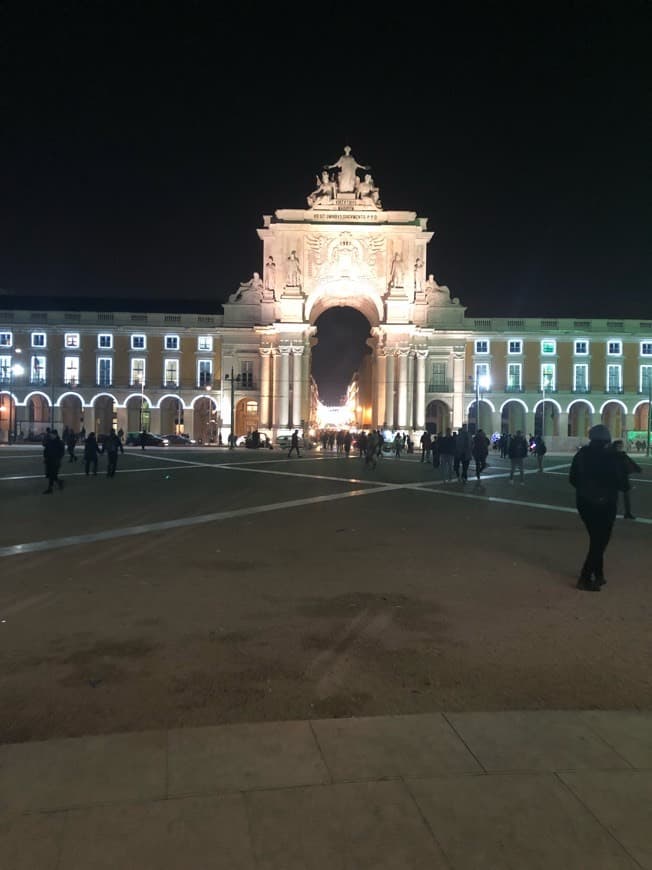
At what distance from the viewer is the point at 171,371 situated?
68875 mm

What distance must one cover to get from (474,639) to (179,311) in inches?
2685

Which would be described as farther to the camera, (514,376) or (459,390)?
(514,376)

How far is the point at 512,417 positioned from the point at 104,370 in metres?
42.8

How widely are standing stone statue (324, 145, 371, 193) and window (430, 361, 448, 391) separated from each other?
1950 centimetres

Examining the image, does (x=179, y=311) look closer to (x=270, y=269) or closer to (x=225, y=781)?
(x=270, y=269)

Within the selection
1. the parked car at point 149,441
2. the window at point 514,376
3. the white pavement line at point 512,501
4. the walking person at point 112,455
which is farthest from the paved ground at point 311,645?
the window at point 514,376

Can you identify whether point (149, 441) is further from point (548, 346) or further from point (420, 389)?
point (548, 346)

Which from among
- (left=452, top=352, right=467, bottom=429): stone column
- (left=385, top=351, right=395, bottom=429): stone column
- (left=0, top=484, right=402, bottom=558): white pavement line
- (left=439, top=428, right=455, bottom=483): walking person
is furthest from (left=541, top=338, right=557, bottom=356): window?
(left=0, top=484, right=402, bottom=558): white pavement line

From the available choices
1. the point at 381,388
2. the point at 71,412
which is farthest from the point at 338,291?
the point at 71,412

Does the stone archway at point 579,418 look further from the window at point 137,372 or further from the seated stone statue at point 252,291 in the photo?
the window at point 137,372

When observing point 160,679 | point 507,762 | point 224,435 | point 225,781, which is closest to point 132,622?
point 160,679

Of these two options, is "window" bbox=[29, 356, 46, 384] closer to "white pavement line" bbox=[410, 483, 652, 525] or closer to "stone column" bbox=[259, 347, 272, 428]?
"stone column" bbox=[259, 347, 272, 428]

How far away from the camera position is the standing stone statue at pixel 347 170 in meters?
65.7

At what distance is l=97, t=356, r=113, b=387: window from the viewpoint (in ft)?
225
